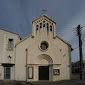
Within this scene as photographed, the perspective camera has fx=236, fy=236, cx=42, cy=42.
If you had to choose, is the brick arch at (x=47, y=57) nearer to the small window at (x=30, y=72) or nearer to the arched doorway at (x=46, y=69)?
the arched doorway at (x=46, y=69)

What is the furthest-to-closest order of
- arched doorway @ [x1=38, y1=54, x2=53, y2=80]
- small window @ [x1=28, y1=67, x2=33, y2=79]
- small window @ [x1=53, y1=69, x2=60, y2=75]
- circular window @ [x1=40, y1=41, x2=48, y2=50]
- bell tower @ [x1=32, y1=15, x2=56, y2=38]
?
bell tower @ [x1=32, y1=15, x2=56, y2=38] < circular window @ [x1=40, y1=41, x2=48, y2=50] < arched doorway @ [x1=38, y1=54, x2=53, y2=80] < small window @ [x1=53, y1=69, x2=60, y2=75] < small window @ [x1=28, y1=67, x2=33, y2=79]

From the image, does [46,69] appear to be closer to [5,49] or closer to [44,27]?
[44,27]

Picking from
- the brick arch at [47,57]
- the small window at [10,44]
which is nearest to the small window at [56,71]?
the brick arch at [47,57]

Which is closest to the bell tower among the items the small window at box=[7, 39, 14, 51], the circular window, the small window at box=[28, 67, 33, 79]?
the circular window

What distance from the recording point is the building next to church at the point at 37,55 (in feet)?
142

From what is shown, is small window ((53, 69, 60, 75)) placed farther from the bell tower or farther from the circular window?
the bell tower

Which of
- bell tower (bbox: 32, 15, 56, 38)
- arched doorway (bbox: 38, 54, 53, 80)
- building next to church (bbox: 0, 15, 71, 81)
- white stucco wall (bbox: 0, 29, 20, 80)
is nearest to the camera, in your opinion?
building next to church (bbox: 0, 15, 71, 81)

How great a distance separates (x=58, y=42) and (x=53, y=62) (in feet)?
13.4

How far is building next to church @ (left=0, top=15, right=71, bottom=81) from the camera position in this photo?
142ft

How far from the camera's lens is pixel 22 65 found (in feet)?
143

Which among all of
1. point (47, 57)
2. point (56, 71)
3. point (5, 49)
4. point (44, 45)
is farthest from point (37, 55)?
point (5, 49)

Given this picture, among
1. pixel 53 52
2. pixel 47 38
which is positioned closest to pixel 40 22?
pixel 47 38

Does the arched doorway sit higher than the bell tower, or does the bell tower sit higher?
the bell tower

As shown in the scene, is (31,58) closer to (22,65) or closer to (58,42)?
(22,65)
